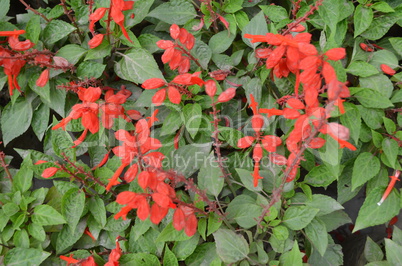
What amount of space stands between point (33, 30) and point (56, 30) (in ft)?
0.26

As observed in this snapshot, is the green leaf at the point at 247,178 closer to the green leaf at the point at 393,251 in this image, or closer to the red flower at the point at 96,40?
the green leaf at the point at 393,251

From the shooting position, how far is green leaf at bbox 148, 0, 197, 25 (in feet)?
4.53

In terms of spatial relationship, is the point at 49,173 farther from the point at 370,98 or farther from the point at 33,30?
the point at 370,98

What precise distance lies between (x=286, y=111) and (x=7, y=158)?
1.09 meters

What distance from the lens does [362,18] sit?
4.25 ft

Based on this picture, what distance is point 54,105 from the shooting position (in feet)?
4.43

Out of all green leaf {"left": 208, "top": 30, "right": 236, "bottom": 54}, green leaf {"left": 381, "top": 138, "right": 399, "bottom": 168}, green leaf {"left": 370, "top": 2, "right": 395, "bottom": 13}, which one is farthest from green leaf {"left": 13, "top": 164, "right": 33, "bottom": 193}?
green leaf {"left": 370, "top": 2, "right": 395, "bottom": 13}

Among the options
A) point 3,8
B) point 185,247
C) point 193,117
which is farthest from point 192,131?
point 3,8

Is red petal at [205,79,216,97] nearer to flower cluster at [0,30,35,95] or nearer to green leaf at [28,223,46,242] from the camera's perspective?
flower cluster at [0,30,35,95]

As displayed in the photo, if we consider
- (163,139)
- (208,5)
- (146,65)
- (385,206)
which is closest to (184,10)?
(208,5)

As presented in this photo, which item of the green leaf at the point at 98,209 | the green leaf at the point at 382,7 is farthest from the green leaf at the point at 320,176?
the green leaf at the point at 98,209

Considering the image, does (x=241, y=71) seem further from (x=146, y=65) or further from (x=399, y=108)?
(x=399, y=108)

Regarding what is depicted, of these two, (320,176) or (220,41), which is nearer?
(320,176)

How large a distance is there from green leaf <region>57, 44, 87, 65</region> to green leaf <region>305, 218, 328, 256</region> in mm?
987
